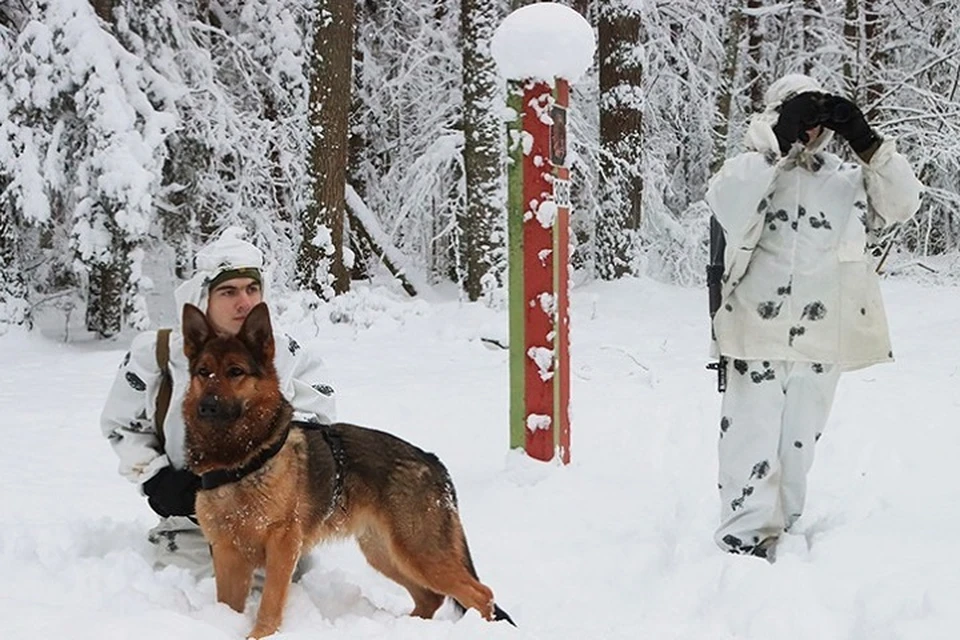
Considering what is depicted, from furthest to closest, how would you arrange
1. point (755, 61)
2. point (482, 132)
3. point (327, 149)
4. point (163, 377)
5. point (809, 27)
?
point (755, 61)
point (809, 27)
point (482, 132)
point (327, 149)
point (163, 377)

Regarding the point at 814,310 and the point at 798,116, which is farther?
the point at 814,310

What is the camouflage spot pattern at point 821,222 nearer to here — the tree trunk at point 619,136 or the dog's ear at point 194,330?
the dog's ear at point 194,330

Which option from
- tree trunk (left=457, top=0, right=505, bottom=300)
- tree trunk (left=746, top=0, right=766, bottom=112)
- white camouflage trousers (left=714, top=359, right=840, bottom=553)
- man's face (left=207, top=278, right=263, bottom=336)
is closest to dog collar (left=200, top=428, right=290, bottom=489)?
man's face (left=207, top=278, right=263, bottom=336)

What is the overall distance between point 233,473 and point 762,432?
7.29 ft

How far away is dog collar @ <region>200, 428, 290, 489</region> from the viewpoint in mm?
3281

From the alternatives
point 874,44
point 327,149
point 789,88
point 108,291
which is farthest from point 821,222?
point 874,44

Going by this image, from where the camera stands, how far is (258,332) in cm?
329

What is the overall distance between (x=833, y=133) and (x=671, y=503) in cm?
210

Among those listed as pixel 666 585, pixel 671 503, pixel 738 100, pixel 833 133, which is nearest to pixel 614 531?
pixel 671 503

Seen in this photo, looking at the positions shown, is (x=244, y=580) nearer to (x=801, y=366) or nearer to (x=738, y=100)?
(x=801, y=366)

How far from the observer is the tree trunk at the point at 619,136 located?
13617 millimetres

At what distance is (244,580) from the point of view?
3.41 meters

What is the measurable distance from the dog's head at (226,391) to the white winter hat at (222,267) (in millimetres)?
413

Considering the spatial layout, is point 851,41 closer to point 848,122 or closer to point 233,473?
point 848,122
